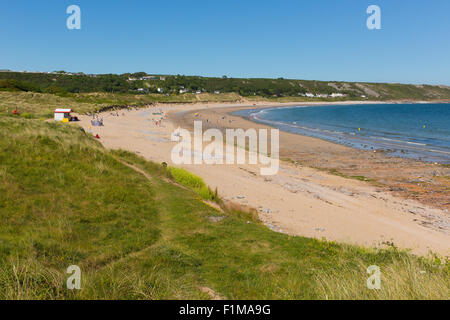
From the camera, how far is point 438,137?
41406 mm

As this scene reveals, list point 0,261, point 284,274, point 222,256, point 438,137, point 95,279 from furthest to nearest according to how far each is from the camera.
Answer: point 438,137 < point 222,256 < point 284,274 < point 0,261 < point 95,279

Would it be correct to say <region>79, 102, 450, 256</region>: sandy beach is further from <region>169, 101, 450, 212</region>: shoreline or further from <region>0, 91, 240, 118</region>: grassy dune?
<region>0, 91, 240, 118</region>: grassy dune

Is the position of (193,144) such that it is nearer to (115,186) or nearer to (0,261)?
(115,186)

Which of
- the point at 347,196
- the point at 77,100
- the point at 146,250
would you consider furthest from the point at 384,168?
the point at 77,100

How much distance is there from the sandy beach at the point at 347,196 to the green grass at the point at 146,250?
317 centimetres

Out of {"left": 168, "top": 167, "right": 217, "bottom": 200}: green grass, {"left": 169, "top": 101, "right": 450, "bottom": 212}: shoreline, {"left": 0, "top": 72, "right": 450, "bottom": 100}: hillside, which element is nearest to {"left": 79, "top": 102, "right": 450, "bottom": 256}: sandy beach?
{"left": 169, "top": 101, "right": 450, "bottom": 212}: shoreline

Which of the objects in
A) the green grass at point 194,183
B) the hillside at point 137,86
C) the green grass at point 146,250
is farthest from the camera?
the hillside at point 137,86

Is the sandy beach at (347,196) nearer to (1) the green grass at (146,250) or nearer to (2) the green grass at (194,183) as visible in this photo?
(2) the green grass at (194,183)

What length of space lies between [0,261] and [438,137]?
164 ft

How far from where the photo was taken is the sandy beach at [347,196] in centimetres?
1148

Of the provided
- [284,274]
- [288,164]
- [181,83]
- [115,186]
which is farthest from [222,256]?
[181,83]

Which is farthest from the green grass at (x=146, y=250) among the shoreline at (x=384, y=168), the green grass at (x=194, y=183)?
the shoreline at (x=384, y=168)

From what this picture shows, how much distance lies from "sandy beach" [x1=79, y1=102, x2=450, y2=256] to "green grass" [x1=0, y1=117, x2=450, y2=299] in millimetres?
3166
